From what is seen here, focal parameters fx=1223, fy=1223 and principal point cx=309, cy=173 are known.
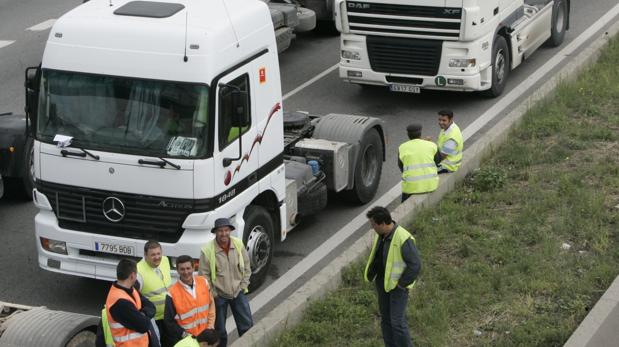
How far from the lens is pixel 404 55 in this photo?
18516 mm

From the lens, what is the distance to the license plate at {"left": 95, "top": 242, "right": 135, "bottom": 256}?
39.0 feet

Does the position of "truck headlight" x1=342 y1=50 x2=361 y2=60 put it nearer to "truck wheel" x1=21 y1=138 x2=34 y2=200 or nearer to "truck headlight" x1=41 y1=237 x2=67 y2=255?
"truck wheel" x1=21 y1=138 x2=34 y2=200

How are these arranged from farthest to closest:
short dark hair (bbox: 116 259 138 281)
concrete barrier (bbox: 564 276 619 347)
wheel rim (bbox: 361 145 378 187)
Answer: wheel rim (bbox: 361 145 378 187)
concrete barrier (bbox: 564 276 619 347)
short dark hair (bbox: 116 259 138 281)

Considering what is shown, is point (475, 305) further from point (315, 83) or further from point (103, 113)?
point (315, 83)

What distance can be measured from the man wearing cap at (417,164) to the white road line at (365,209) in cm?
94

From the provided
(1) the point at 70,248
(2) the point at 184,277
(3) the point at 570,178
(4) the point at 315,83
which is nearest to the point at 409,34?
(4) the point at 315,83

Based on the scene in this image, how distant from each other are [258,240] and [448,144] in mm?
3189

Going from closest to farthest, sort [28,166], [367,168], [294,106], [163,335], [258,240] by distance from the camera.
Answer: [163,335], [258,240], [28,166], [367,168], [294,106]

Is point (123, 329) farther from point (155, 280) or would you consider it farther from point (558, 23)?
point (558, 23)

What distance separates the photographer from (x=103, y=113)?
38.8ft

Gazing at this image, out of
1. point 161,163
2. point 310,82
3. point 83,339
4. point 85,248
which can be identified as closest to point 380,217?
point 161,163

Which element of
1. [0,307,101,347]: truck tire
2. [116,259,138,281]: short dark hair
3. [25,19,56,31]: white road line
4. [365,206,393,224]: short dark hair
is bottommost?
[25,19,56,31]: white road line

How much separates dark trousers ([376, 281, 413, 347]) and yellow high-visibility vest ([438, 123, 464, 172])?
4223 mm

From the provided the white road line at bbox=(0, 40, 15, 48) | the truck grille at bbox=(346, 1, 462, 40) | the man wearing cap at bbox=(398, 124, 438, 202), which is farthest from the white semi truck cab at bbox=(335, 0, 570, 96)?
the white road line at bbox=(0, 40, 15, 48)
